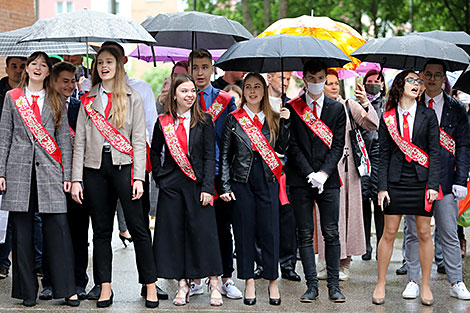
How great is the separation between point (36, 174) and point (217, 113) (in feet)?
5.35

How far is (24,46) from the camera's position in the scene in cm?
686

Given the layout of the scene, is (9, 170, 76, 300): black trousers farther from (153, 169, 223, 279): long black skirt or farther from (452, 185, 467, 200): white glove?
(452, 185, 467, 200): white glove

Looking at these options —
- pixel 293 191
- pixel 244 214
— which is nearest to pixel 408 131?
pixel 293 191

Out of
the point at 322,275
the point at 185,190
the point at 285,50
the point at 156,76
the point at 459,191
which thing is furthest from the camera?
the point at 156,76

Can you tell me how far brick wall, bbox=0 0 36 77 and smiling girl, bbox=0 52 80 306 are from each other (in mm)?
6534

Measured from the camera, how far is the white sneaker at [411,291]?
666cm

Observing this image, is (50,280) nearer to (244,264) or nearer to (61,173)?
(61,173)

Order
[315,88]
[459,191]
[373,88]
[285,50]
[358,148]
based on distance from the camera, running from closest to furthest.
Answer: [285,50] < [315,88] < [459,191] < [358,148] < [373,88]

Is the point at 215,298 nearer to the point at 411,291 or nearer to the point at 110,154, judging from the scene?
the point at 110,154

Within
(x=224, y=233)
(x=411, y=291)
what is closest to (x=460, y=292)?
(x=411, y=291)

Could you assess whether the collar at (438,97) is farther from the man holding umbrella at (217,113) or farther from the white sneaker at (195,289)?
the white sneaker at (195,289)

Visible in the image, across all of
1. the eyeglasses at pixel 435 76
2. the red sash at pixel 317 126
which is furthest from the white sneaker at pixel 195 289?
the eyeglasses at pixel 435 76

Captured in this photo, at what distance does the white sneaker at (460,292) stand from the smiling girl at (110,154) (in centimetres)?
259

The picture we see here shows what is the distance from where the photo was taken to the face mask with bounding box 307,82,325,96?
6469mm
